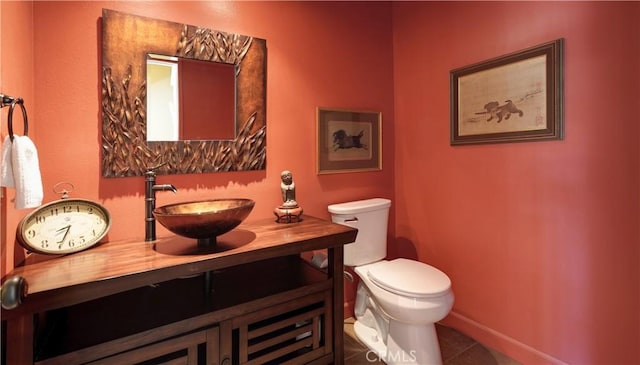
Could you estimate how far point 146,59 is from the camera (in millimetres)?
1522

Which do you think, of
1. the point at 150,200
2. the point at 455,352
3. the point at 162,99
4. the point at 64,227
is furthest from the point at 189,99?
the point at 455,352

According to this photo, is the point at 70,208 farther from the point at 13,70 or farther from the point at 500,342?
the point at 500,342

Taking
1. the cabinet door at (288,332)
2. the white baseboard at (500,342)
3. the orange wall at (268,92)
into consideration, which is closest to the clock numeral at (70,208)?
the orange wall at (268,92)

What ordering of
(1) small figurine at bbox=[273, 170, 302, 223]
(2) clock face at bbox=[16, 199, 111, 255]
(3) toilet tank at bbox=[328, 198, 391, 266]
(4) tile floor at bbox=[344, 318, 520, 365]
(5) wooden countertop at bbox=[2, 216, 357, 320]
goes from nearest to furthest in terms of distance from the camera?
1. (5) wooden countertop at bbox=[2, 216, 357, 320]
2. (2) clock face at bbox=[16, 199, 111, 255]
3. (1) small figurine at bbox=[273, 170, 302, 223]
4. (4) tile floor at bbox=[344, 318, 520, 365]
5. (3) toilet tank at bbox=[328, 198, 391, 266]

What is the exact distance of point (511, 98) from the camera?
1.79m

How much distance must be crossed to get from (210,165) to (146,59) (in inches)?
22.4

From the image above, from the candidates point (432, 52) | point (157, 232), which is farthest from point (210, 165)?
point (432, 52)

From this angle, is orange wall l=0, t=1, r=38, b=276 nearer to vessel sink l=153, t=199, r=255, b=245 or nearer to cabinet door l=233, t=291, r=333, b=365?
vessel sink l=153, t=199, r=255, b=245

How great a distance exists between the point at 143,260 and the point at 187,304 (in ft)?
0.86

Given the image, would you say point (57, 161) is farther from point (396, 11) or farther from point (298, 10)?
point (396, 11)

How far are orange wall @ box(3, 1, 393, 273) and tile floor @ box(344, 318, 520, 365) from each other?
2.69ft

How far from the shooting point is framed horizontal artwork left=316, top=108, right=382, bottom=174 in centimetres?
212

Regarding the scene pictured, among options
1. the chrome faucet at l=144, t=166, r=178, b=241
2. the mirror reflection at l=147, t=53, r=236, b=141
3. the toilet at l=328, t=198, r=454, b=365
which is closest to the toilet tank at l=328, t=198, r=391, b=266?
the toilet at l=328, t=198, r=454, b=365

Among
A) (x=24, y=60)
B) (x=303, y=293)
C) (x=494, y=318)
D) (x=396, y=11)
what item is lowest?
(x=494, y=318)
